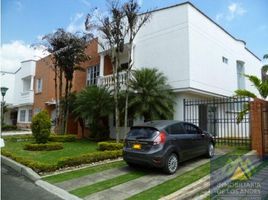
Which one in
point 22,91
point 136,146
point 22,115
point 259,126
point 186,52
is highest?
point 186,52

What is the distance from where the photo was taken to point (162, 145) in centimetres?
827

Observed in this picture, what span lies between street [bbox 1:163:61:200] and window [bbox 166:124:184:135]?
13.4 feet

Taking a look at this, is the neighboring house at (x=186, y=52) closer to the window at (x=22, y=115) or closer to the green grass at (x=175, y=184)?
the green grass at (x=175, y=184)

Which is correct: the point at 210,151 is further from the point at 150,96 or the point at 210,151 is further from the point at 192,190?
the point at 150,96

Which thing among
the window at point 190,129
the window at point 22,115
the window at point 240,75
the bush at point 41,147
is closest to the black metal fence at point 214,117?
the window at point 190,129

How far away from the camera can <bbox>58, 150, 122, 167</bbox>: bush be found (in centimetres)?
957

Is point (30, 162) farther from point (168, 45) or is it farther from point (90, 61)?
point (90, 61)

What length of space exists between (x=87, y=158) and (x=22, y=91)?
27066 mm

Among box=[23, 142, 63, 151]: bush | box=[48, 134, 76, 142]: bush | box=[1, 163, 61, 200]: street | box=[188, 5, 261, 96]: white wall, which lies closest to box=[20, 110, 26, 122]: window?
box=[48, 134, 76, 142]: bush

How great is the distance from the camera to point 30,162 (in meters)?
9.56

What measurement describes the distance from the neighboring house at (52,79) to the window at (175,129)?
39.7 feet

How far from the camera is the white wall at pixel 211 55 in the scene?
623 inches

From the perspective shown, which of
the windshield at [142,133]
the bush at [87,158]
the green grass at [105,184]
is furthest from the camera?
the bush at [87,158]

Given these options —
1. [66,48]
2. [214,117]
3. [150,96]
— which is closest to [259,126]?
[214,117]
